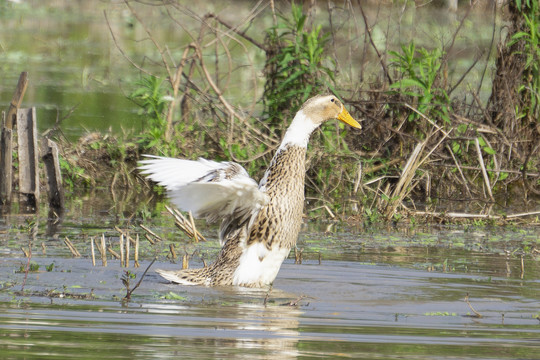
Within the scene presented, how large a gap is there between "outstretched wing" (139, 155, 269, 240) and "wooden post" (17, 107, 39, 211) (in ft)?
12.2

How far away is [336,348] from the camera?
17.4 ft

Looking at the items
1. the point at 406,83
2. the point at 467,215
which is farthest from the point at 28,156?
the point at 467,215

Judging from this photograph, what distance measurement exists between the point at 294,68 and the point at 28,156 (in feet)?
10.5

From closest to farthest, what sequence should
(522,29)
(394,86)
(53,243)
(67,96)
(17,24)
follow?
1. (53,243)
2. (394,86)
3. (522,29)
4. (67,96)
5. (17,24)

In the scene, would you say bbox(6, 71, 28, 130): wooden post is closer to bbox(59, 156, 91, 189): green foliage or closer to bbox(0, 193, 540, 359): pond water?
bbox(59, 156, 91, 189): green foliage

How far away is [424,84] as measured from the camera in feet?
39.1

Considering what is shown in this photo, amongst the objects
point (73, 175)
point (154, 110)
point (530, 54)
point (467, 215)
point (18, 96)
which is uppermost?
point (530, 54)

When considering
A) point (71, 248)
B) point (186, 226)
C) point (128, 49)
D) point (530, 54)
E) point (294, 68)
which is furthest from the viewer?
point (128, 49)

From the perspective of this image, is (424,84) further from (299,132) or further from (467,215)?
(299,132)

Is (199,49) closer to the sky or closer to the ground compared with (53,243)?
closer to the sky

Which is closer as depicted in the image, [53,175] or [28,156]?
[53,175]

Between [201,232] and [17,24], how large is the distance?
65.9 feet

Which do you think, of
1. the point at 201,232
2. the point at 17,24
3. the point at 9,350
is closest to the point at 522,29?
the point at 201,232

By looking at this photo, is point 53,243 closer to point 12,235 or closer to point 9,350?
point 12,235
